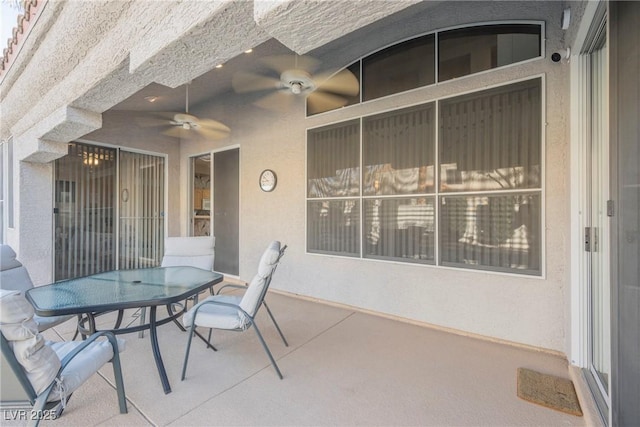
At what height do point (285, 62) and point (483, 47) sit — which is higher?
point (483, 47)

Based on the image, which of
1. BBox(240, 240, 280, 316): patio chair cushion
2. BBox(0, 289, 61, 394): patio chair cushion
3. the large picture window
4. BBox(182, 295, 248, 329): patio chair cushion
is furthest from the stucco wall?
BBox(0, 289, 61, 394): patio chair cushion

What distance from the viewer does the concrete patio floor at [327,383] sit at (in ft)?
5.71

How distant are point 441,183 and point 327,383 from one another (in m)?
2.33

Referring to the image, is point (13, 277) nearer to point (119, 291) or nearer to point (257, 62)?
point (119, 291)

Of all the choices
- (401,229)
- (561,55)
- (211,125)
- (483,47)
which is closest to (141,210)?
(211,125)

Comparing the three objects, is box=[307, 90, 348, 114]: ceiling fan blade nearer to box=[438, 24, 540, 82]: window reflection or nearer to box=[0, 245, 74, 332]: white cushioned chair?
box=[438, 24, 540, 82]: window reflection

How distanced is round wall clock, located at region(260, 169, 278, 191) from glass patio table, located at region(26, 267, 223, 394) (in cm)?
211

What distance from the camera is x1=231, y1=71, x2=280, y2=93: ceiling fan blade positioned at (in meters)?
2.74

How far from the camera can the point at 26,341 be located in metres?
1.28

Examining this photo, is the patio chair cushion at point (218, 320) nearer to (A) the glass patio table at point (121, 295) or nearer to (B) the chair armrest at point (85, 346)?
(A) the glass patio table at point (121, 295)

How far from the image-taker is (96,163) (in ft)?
16.7

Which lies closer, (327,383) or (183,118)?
(327,383)

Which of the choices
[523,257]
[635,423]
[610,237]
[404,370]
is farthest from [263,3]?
[523,257]

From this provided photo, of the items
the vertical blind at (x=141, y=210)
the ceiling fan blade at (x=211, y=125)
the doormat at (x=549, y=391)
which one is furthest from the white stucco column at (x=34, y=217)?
the doormat at (x=549, y=391)
